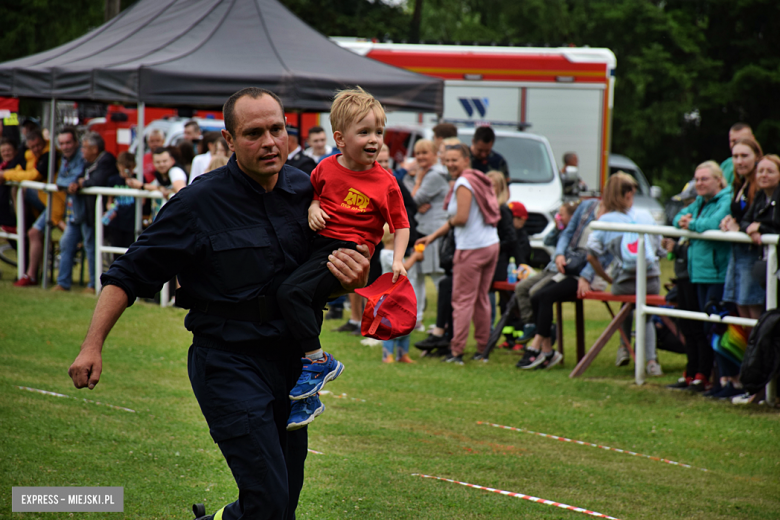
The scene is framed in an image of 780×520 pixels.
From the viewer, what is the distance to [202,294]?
3215 mm

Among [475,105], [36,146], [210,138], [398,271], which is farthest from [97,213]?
[398,271]

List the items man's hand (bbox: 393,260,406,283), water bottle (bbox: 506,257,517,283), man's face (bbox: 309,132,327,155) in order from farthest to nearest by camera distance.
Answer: man's face (bbox: 309,132,327,155)
water bottle (bbox: 506,257,517,283)
man's hand (bbox: 393,260,406,283)

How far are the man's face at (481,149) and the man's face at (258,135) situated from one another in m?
7.53

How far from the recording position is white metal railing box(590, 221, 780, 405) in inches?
275

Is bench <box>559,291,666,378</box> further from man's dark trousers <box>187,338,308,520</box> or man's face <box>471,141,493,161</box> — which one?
man's dark trousers <box>187,338,308,520</box>

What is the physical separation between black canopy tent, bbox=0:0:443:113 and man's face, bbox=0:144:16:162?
1224mm

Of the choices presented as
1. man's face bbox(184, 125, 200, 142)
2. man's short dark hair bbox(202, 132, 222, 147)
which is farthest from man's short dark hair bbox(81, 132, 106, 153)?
man's short dark hair bbox(202, 132, 222, 147)

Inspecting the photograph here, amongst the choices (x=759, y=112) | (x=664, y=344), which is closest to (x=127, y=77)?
(x=664, y=344)

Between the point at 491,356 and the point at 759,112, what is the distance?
19395 mm

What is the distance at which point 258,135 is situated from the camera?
10.6 ft

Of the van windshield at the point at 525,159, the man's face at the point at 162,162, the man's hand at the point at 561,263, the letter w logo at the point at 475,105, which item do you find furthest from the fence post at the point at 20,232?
the letter w logo at the point at 475,105

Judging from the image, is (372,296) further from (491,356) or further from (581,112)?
(581,112)

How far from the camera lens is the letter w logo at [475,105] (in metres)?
17.4

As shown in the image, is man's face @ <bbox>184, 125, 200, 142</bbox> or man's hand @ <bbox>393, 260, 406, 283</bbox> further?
man's face @ <bbox>184, 125, 200, 142</bbox>
